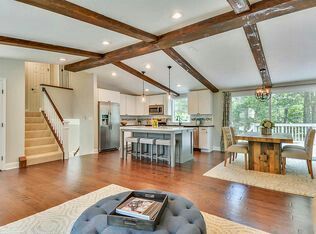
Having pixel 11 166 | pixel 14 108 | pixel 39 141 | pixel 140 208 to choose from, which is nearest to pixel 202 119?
pixel 39 141

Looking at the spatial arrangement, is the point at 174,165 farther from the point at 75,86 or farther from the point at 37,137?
the point at 75,86

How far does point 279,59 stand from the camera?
4688 millimetres

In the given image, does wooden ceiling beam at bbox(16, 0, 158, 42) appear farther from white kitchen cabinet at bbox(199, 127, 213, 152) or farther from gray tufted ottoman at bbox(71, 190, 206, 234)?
white kitchen cabinet at bbox(199, 127, 213, 152)

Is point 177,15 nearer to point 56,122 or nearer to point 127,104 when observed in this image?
point 56,122

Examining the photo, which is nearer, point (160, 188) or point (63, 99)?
point (160, 188)

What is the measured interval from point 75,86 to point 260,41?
6125 mm

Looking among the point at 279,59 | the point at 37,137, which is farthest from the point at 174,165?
the point at 37,137

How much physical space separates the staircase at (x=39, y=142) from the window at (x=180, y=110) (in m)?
4.72

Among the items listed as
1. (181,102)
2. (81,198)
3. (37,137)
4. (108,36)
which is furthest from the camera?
(181,102)

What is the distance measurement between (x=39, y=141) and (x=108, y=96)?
271 cm

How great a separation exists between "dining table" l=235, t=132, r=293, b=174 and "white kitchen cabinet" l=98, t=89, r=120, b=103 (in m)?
4.77

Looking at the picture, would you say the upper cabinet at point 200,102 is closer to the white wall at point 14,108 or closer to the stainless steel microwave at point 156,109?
the stainless steel microwave at point 156,109

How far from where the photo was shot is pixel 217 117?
7.37 metres

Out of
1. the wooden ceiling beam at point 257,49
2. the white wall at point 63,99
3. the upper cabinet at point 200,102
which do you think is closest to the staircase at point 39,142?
the white wall at point 63,99
